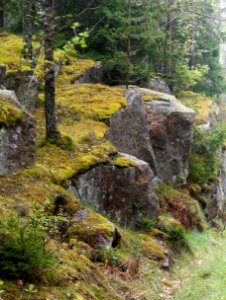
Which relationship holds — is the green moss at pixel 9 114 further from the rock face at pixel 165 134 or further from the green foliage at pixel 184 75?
the green foliage at pixel 184 75

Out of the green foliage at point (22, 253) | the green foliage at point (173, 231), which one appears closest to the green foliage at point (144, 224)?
the green foliage at point (173, 231)

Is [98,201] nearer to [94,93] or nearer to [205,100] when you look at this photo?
[94,93]

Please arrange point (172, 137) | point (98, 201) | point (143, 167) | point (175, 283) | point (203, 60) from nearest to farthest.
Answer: point (175, 283) → point (98, 201) → point (143, 167) → point (172, 137) → point (203, 60)

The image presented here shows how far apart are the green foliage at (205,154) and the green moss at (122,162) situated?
6573mm

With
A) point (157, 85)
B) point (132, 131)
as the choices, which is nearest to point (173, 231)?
point (132, 131)

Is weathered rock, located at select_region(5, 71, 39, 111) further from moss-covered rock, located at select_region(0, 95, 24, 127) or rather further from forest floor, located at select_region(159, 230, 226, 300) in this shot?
forest floor, located at select_region(159, 230, 226, 300)

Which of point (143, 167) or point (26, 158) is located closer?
point (26, 158)

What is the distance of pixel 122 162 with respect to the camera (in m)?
11.2

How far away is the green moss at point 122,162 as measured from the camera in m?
11.0

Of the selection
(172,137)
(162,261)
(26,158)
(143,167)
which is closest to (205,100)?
(172,137)

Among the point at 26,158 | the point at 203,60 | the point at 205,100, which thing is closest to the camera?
the point at 26,158

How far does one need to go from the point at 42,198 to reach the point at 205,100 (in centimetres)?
1911

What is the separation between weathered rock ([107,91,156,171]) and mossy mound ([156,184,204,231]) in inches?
41.7

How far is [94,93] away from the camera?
49.8 ft
